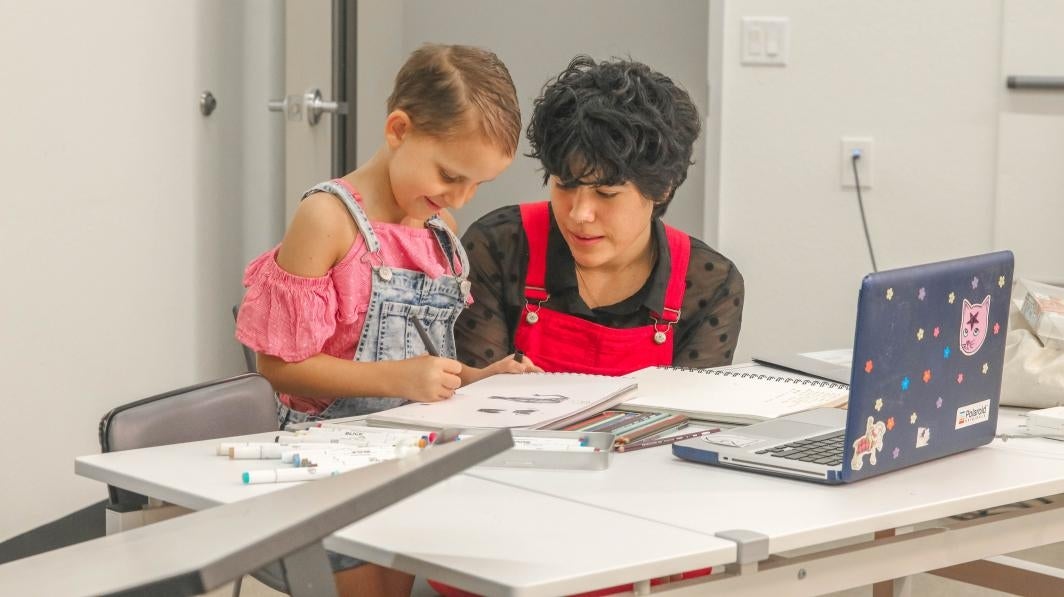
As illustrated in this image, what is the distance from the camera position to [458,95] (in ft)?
6.16

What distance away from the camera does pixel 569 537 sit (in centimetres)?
105

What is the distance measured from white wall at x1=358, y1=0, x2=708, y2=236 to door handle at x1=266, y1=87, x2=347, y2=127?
0.71 metres

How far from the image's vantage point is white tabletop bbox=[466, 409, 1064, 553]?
1123 millimetres

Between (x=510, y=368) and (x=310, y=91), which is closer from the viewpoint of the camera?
(x=510, y=368)

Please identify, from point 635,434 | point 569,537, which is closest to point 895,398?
point 635,434

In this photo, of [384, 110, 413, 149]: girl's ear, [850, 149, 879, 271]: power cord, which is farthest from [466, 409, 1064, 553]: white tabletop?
[850, 149, 879, 271]: power cord

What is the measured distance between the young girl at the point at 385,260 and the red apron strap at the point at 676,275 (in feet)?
1.02

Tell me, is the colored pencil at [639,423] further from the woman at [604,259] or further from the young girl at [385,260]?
the woman at [604,259]

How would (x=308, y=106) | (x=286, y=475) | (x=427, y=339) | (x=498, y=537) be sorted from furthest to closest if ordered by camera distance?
(x=308, y=106)
(x=427, y=339)
(x=286, y=475)
(x=498, y=537)

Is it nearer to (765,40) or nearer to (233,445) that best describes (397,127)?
(233,445)

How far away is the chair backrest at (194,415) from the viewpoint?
1478 mm

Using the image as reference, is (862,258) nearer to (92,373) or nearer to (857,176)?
(857,176)

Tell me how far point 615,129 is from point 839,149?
5.98 ft

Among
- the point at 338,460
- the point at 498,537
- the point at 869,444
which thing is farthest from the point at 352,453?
the point at 869,444
